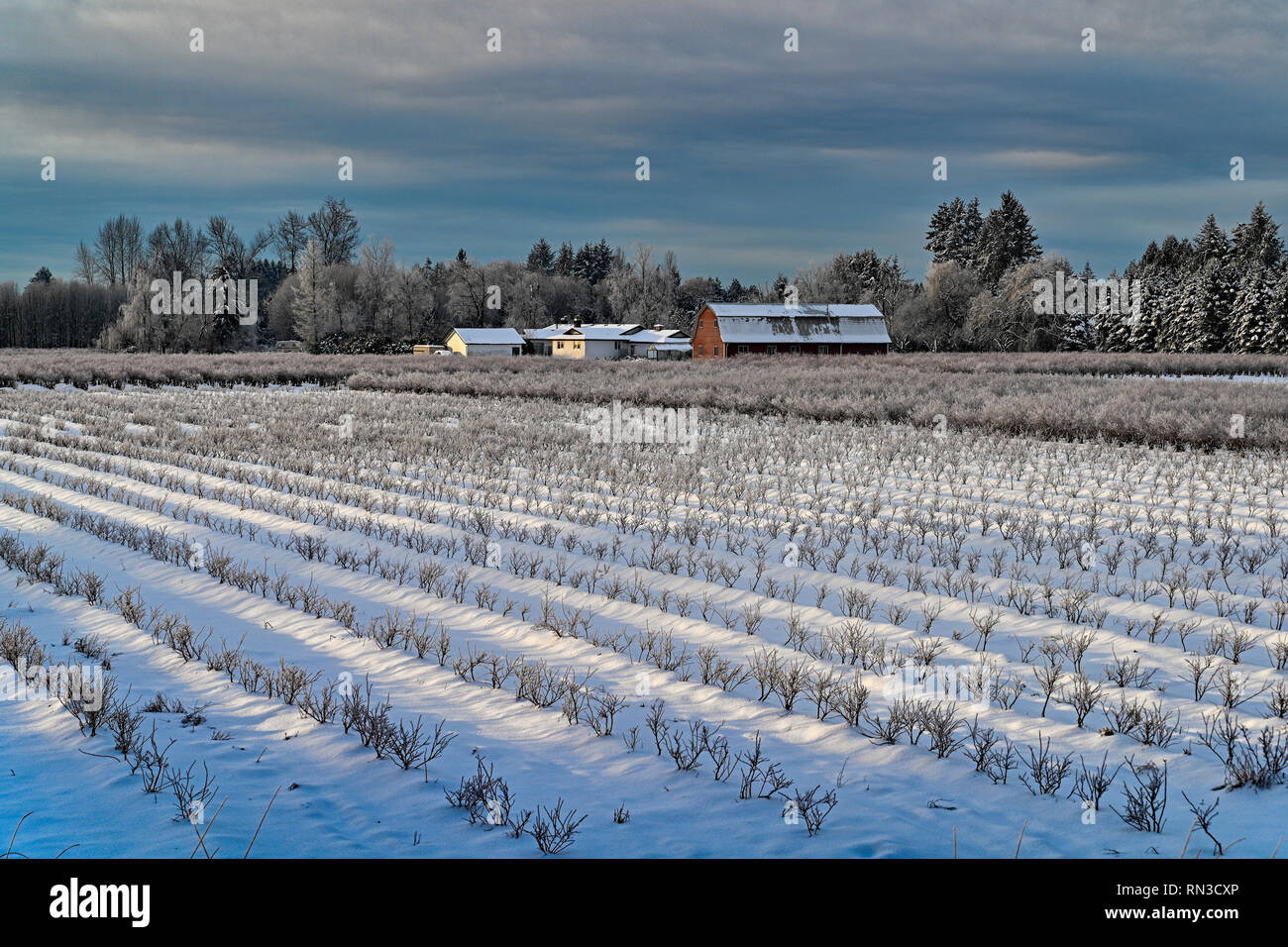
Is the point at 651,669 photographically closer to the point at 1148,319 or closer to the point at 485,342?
the point at 1148,319

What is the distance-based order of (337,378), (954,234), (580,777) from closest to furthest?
(580,777)
(337,378)
(954,234)

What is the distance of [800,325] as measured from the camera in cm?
7781

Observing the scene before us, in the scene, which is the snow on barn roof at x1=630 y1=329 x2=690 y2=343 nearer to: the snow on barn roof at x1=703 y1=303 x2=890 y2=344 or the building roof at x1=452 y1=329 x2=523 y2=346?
the building roof at x1=452 y1=329 x2=523 y2=346

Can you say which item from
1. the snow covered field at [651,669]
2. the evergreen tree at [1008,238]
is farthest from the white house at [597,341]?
the snow covered field at [651,669]

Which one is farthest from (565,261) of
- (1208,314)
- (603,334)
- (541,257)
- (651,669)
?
→ (651,669)

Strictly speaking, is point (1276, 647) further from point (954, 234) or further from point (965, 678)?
point (954, 234)

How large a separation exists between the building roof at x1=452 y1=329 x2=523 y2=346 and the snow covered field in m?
79.6

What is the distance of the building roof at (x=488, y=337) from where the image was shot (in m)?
93.2

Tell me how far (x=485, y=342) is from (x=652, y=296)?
31.4m

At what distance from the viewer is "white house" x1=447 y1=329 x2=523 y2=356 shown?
305 ft

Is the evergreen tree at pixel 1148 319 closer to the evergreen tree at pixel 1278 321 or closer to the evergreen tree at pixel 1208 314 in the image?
the evergreen tree at pixel 1208 314

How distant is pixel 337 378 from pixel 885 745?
48.5 metres

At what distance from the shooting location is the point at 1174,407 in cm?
2364

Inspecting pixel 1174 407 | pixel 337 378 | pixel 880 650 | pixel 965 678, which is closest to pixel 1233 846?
pixel 965 678
